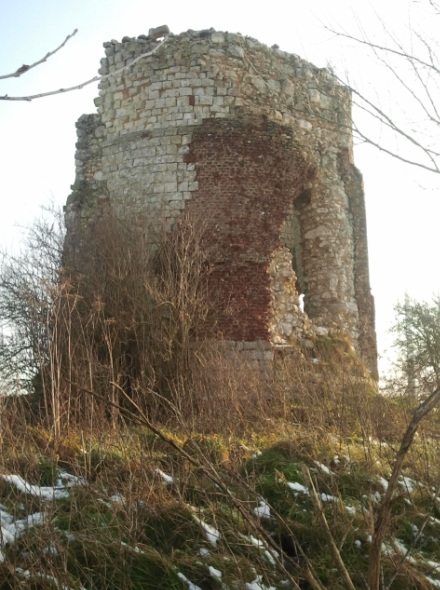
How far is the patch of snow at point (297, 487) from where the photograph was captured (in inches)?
199

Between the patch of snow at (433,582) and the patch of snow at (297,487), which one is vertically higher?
the patch of snow at (297,487)

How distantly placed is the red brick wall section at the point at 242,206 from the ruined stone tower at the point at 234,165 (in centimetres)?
1

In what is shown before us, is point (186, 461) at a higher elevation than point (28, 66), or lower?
lower

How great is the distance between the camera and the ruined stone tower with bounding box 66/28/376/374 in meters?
9.34

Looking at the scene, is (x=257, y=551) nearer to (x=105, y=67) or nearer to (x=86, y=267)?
(x=86, y=267)

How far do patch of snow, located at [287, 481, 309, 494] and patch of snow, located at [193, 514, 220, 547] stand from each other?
0.93m

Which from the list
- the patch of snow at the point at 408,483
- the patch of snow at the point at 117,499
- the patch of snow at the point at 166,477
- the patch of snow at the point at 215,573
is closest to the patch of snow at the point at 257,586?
the patch of snow at the point at 215,573

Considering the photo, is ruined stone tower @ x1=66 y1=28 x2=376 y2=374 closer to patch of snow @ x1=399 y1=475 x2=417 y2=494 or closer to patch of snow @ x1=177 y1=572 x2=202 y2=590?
patch of snow @ x1=399 y1=475 x2=417 y2=494

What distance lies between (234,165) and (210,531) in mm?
6177

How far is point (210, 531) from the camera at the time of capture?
167 inches

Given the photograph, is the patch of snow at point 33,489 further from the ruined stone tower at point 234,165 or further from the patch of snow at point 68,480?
the ruined stone tower at point 234,165

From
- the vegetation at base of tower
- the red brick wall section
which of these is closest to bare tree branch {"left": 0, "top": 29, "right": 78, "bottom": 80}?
the vegetation at base of tower

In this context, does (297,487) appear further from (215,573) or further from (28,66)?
(28,66)

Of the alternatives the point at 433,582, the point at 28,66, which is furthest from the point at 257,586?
the point at 28,66
